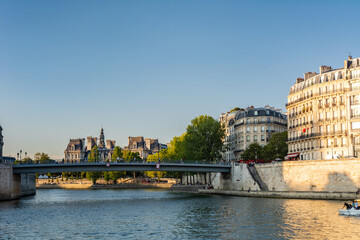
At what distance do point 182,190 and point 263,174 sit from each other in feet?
103

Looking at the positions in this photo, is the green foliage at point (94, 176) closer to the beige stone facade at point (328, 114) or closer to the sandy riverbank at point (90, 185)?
the sandy riverbank at point (90, 185)

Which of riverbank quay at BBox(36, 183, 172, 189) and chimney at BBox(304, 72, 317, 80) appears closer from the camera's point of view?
chimney at BBox(304, 72, 317, 80)

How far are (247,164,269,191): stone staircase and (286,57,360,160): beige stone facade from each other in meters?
10.1

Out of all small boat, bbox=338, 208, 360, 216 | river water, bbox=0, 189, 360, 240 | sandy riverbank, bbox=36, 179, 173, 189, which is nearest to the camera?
river water, bbox=0, 189, 360, 240

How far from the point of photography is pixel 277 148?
93.4 metres

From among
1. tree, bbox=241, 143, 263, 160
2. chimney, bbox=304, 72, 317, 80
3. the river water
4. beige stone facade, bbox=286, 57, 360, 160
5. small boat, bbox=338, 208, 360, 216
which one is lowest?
the river water

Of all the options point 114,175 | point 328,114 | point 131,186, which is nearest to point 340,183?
point 328,114

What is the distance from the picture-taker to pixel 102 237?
32.9m

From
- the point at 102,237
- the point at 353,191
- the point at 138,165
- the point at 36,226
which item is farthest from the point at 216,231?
the point at 138,165

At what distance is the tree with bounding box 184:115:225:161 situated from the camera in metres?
102

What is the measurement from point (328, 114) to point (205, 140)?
33.1 metres

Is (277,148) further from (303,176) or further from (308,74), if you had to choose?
(303,176)

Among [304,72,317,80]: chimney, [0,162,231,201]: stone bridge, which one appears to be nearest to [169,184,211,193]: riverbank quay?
[0,162,231,201]: stone bridge

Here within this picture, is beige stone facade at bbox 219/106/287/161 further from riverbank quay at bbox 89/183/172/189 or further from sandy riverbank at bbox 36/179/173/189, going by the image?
riverbank quay at bbox 89/183/172/189
